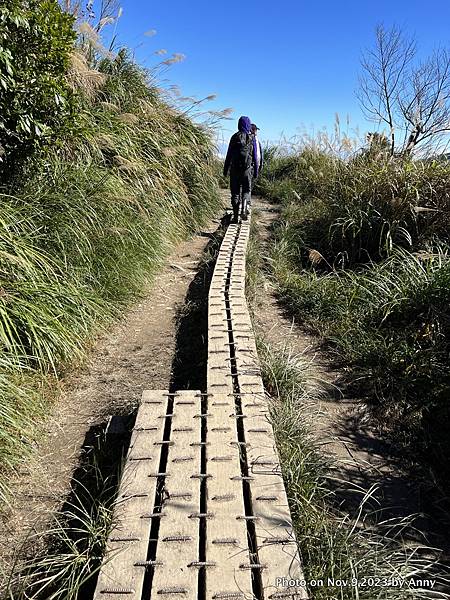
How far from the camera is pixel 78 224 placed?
382 cm

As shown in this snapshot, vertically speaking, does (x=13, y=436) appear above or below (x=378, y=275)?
below

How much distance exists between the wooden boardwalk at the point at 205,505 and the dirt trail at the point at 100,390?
44 cm

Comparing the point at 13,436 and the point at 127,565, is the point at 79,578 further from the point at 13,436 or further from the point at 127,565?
the point at 13,436

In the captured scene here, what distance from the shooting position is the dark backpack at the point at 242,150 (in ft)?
22.2

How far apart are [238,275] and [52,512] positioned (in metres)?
3.04

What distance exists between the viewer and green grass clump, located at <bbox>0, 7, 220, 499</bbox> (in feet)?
9.11

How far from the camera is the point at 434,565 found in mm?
1882

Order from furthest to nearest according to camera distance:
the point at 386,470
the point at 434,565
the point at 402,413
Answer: the point at 402,413
the point at 386,470
the point at 434,565

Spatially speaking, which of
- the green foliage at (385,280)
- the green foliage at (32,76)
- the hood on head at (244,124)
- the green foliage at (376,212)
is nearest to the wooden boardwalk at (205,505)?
the green foliage at (385,280)

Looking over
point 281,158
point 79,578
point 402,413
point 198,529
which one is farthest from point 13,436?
point 281,158

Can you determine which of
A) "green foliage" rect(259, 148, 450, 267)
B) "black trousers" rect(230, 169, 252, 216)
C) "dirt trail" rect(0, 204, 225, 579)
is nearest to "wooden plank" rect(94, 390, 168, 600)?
"dirt trail" rect(0, 204, 225, 579)

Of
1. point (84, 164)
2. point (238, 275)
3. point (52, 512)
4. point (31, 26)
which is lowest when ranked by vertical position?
point (52, 512)

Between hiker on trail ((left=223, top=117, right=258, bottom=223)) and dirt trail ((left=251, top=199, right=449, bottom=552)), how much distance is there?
394 cm

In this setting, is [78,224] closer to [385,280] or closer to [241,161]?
[385,280]
